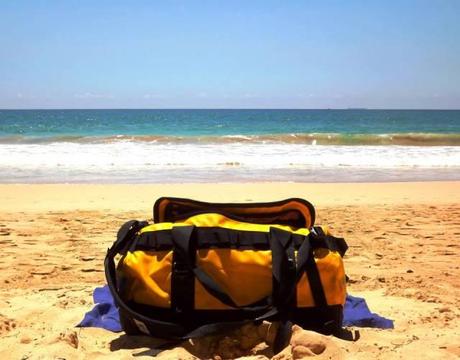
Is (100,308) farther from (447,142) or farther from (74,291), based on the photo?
(447,142)

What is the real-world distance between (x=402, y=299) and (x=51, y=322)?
80.1 inches

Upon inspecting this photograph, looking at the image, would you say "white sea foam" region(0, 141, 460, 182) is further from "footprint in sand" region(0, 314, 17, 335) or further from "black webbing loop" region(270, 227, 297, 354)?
"black webbing loop" region(270, 227, 297, 354)

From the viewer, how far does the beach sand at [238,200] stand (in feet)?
7.79

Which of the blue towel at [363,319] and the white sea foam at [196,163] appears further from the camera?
the white sea foam at [196,163]

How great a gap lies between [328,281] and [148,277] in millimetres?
796

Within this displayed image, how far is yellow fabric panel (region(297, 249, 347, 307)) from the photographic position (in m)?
2.39

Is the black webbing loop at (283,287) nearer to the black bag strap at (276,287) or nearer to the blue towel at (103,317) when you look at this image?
the black bag strap at (276,287)

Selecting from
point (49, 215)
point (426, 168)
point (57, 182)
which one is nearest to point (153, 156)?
point (57, 182)

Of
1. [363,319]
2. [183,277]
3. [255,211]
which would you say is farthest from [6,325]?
[363,319]

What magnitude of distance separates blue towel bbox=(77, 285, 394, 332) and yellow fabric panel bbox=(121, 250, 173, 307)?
0.36 meters

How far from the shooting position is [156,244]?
2.46m

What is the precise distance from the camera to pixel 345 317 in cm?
285

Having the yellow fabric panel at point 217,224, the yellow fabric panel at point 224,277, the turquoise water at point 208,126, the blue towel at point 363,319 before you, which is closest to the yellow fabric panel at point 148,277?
the yellow fabric panel at point 224,277

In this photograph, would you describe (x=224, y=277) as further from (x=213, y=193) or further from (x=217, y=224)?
(x=213, y=193)
